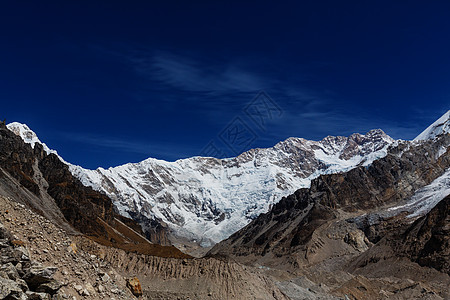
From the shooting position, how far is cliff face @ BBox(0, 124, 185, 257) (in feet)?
277

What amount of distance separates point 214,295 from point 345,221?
393ft

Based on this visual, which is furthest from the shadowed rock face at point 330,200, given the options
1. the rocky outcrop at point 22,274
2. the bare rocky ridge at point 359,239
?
the rocky outcrop at point 22,274

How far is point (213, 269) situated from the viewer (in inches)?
Result: 1649

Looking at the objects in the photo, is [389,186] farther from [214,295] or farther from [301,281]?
[214,295]

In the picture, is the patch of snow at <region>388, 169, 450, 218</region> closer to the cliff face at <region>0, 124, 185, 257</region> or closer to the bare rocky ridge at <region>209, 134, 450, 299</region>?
the bare rocky ridge at <region>209, 134, 450, 299</region>

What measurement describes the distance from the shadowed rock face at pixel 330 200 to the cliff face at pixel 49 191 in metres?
59.0

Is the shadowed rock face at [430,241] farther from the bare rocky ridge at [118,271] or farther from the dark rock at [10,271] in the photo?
the dark rock at [10,271]

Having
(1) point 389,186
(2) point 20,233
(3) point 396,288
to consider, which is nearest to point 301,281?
(3) point 396,288

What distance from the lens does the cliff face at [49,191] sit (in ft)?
277

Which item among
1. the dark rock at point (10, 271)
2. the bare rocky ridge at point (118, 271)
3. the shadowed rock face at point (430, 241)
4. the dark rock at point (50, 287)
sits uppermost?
the shadowed rock face at point (430, 241)

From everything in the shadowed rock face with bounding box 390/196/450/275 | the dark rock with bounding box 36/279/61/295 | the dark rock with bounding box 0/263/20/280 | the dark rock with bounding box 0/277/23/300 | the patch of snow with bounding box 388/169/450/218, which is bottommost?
the dark rock with bounding box 0/277/23/300

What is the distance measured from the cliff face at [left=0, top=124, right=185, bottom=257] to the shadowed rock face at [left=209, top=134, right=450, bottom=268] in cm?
5899

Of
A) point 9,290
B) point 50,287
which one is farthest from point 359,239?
point 9,290

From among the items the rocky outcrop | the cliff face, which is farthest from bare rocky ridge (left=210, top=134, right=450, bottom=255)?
the rocky outcrop
